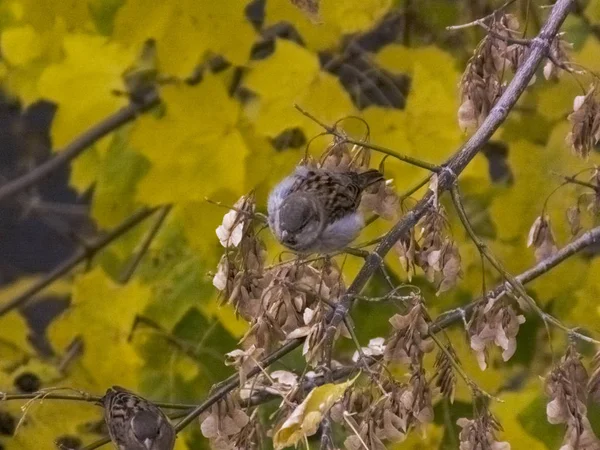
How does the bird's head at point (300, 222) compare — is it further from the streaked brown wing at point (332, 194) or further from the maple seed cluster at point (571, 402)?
the maple seed cluster at point (571, 402)

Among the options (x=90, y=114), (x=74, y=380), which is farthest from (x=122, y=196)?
(x=74, y=380)

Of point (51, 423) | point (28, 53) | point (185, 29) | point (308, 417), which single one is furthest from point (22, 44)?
point (308, 417)

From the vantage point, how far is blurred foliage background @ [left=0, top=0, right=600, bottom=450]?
2.33 feet

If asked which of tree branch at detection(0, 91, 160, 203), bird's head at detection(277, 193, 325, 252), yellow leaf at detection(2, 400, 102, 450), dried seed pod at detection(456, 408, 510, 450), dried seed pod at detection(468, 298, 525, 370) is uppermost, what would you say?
bird's head at detection(277, 193, 325, 252)

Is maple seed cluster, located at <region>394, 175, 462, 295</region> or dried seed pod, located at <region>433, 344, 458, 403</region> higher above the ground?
maple seed cluster, located at <region>394, 175, 462, 295</region>

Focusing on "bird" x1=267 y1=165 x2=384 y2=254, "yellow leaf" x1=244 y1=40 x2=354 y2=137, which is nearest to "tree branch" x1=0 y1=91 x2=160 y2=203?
"yellow leaf" x1=244 y1=40 x2=354 y2=137

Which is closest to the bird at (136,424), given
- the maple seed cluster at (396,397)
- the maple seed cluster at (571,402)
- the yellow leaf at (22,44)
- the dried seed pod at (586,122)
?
the maple seed cluster at (396,397)

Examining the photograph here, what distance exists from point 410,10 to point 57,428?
68 cm

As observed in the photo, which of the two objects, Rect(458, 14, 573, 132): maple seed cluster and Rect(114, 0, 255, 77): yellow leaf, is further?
Rect(114, 0, 255, 77): yellow leaf

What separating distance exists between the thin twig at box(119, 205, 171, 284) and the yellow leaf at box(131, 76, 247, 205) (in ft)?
0.81

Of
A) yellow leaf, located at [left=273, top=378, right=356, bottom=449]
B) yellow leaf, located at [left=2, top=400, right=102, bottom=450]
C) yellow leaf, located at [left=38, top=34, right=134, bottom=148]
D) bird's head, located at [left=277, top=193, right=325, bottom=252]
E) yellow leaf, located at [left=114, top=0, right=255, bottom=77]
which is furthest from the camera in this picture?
yellow leaf, located at [left=2, top=400, right=102, bottom=450]

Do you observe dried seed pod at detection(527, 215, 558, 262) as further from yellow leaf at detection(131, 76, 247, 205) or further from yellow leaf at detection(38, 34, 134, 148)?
yellow leaf at detection(38, 34, 134, 148)

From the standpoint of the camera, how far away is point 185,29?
672 mm

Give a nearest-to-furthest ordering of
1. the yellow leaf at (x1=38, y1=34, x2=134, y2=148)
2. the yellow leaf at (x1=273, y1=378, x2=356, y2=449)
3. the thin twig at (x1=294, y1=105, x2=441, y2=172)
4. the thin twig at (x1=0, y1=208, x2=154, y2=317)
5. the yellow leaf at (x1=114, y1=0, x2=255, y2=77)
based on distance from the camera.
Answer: the yellow leaf at (x1=273, y1=378, x2=356, y2=449) → the thin twig at (x1=294, y1=105, x2=441, y2=172) → the yellow leaf at (x1=114, y1=0, x2=255, y2=77) → the yellow leaf at (x1=38, y1=34, x2=134, y2=148) → the thin twig at (x1=0, y1=208, x2=154, y2=317)
